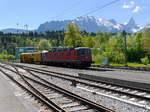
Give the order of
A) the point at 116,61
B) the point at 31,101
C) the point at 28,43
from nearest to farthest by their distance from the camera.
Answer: the point at 31,101 → the point at 116,61 → the point at 28,43

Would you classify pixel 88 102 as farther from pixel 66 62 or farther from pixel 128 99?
pixel 66 62

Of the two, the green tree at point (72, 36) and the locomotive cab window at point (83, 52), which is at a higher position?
the green tree at point (72, 36)

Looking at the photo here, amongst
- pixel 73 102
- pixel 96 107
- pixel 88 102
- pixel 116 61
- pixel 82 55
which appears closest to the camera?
pixel 96 107

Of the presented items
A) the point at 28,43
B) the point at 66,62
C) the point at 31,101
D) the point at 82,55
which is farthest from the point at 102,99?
the point at 28,43

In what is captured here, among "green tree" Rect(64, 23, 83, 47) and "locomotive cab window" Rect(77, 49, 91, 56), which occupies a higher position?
"green tree" Rect(64, 23, 83, 47)

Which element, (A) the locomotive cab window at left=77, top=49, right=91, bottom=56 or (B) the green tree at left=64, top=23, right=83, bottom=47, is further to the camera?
(B) the green tree at left=64, top=23, right=83, bottom=47

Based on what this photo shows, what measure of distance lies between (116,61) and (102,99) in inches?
1844

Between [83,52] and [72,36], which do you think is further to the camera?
[72,36]

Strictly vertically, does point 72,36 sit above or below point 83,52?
above

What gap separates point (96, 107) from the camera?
9.09 meters

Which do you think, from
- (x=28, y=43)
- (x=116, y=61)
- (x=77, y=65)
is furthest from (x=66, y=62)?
(x=28, y=43)

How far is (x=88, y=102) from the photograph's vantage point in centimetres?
981

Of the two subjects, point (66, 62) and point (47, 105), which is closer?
point (47, 105)

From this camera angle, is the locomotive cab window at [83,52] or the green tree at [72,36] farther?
the green tree at [72,36]
